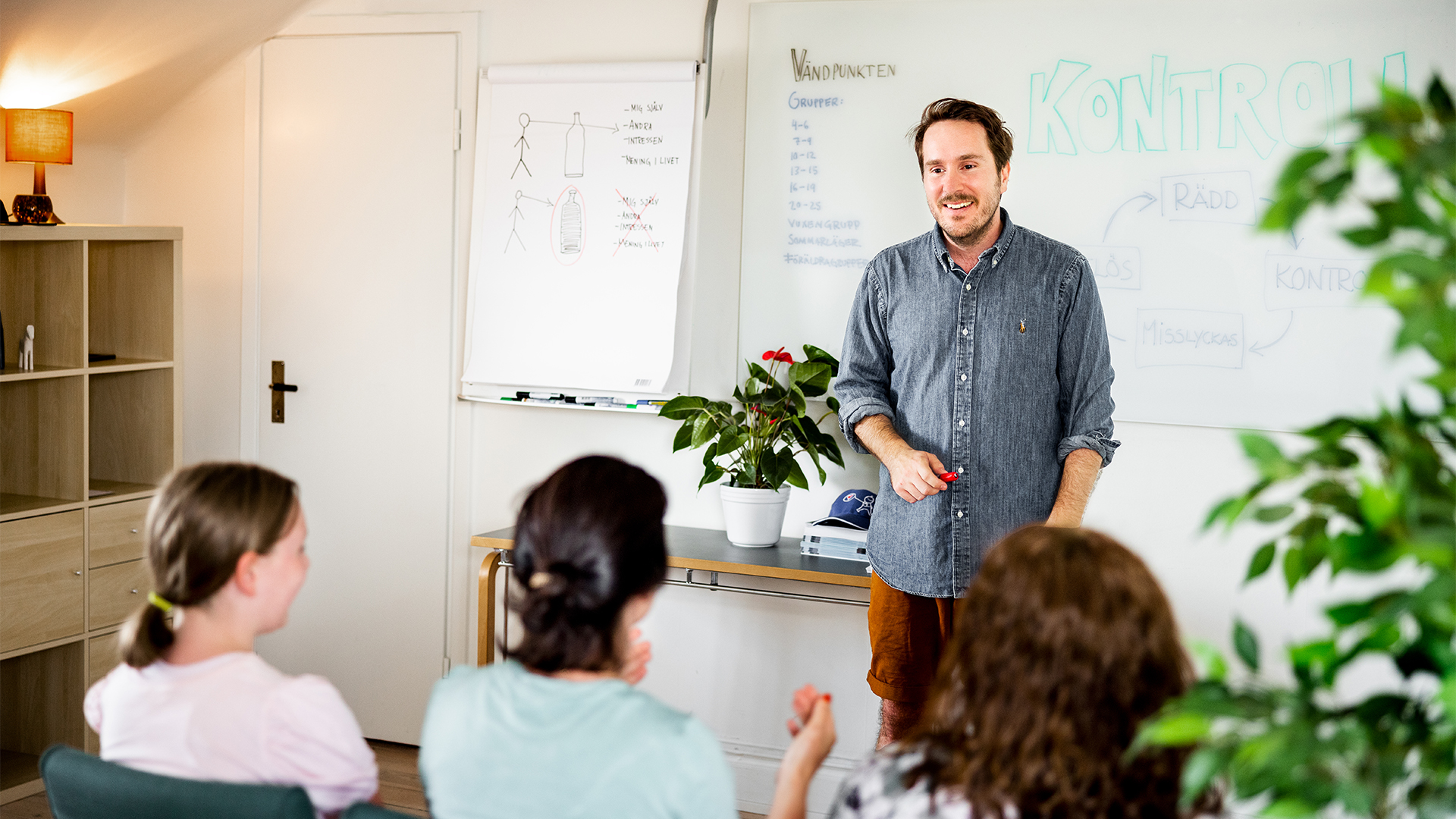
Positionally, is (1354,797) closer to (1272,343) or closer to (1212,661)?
(1212,661)

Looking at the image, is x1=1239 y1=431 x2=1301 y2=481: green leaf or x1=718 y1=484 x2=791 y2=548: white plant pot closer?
x1=1239 y1=431 x2=1301 y2=481: green leaf

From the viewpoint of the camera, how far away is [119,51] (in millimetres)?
3418

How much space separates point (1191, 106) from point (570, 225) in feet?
5.43

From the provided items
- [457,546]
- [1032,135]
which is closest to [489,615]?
[457,546]

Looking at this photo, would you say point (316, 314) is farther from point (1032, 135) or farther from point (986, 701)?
point (986, 701)

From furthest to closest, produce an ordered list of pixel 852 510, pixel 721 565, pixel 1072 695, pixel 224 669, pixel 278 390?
pixel 278 390 → pixel 852 510 → pixel 721 565 → pixel 224 669 → pixel 1072 695

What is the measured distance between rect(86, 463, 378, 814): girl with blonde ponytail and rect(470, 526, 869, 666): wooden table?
3.92ft

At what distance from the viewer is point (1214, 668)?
0.71 metres

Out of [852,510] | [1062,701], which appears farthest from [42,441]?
[1062,701]

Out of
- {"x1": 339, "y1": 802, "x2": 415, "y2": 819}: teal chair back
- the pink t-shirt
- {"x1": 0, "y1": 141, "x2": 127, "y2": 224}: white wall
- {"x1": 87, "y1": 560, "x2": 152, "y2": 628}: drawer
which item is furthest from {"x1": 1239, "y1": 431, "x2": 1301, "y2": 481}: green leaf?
{"x1": 0, "y1": 141, "x2": 127, "y2": 224}: white wall

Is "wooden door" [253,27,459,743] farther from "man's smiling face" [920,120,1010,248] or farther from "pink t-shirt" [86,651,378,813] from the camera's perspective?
"pink t-shirt" [86,651,378,813]

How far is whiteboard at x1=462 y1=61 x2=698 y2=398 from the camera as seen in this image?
3264 mm

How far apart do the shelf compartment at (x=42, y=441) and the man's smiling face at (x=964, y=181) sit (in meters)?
2.35

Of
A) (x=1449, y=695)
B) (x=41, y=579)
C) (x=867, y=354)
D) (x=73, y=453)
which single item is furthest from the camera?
(x=73, y=453)
